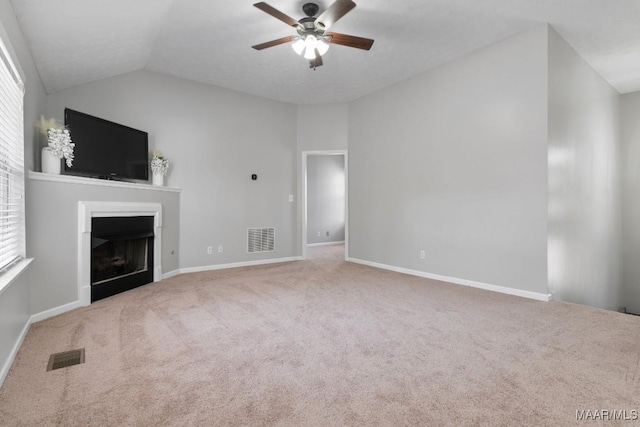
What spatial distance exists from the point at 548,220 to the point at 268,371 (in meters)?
3.25

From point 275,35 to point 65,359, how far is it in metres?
3.54

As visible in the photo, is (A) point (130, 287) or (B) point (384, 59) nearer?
(A) point (130, 287)

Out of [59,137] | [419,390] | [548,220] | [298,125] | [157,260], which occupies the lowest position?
[419,390]

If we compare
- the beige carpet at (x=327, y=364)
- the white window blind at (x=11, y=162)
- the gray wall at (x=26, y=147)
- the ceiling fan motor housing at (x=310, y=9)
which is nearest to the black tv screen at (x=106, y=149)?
the gray wall at (x=26, y=147)

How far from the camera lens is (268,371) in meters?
1.93

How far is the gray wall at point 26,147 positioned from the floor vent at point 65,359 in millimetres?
217

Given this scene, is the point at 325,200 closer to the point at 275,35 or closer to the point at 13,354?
the point at 275,35

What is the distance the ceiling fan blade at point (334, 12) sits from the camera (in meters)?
2.52

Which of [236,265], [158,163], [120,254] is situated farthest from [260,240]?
[120,254]

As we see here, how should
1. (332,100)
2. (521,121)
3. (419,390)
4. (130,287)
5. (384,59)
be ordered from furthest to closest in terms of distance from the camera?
(332,100)
(384,59)
(130,287)
(521,121)
(419,390)

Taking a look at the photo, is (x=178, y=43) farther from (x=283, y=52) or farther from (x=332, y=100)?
(x=332, y=100)

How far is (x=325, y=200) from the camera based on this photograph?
8.95 m

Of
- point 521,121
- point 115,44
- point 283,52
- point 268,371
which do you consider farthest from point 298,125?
point 268,371

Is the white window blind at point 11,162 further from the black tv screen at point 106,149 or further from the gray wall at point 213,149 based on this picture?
the gray wall at point 213,149
